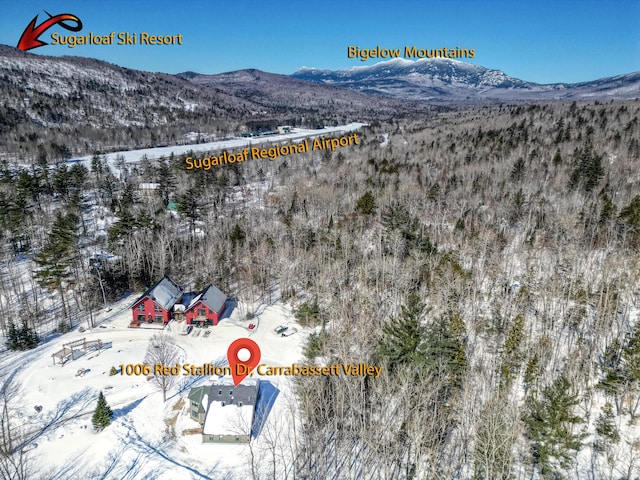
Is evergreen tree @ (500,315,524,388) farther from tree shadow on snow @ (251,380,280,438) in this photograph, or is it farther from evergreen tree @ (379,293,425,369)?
tree shadow on snow @ (251,380,280,438)

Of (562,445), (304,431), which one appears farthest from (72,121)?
(562,445)

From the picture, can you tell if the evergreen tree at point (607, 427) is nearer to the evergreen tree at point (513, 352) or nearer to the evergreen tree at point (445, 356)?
the evergreen tree at point (513, 352)

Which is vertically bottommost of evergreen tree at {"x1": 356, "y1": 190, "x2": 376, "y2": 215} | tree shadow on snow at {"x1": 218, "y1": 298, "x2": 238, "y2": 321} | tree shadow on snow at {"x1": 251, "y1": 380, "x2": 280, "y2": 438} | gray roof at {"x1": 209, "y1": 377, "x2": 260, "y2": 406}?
tree shadow on snow at {"x1": 251, "y1": 380, "x2": 280, "y2": 438}

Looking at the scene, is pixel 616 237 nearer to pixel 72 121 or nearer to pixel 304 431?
pixel 304 431

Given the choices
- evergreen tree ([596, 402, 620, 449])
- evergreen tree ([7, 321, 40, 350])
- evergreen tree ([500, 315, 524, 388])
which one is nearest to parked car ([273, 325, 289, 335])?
evergreen tree ([500, 315, 524, 388])

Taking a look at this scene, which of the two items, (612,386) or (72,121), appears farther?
(72,121)
